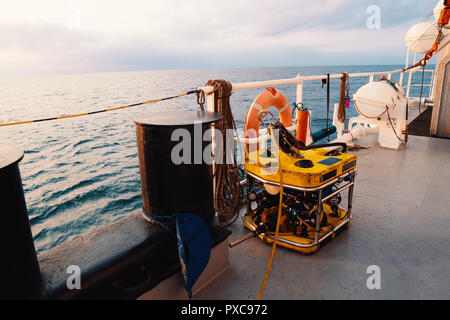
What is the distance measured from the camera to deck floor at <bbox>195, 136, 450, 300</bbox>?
176 cm

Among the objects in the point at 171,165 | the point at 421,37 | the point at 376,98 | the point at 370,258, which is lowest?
the point at 370,258

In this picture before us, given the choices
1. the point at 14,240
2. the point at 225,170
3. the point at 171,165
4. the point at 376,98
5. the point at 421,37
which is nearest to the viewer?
the point at 14,240

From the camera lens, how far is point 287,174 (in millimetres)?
1958

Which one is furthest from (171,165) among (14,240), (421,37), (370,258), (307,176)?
(421,37)

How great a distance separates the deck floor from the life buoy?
34.3 inches

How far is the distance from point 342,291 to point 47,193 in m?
7.72

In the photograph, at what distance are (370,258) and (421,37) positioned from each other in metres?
9.13

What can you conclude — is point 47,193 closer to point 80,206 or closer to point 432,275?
point 80,206

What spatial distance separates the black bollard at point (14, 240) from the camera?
1.11 metres

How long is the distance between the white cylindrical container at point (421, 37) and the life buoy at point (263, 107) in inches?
302

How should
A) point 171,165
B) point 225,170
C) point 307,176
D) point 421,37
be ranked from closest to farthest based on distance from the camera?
point 171,165
point 307,176
point 225,170
point 421,37

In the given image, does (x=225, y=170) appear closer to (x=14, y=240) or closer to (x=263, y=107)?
(x=263, y=107)

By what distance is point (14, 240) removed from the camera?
1.15m
